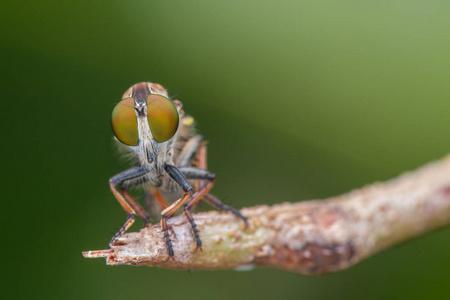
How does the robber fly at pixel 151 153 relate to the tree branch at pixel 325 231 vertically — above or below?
above

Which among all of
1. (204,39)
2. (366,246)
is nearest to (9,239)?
(204,39)

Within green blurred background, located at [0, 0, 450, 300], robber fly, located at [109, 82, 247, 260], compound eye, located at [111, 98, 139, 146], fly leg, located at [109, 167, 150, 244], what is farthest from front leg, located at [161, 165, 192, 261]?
green blurred background, located at [0, 0, 450, 300]

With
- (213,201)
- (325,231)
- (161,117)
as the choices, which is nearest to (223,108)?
(213,201)

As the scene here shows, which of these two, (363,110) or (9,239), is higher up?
(363,110)

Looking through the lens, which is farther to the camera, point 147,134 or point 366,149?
point 366,149

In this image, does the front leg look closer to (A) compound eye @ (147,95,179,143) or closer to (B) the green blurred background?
Result: (A) compound eye @ (147,95,179,143)

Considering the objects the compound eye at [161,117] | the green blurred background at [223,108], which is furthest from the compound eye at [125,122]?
the green blurred background at [223,108]

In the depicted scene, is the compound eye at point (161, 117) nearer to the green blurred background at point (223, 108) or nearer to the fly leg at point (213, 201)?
the fly leg at point (213, 201)

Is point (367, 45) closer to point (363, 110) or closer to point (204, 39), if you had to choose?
point (363, 110)
